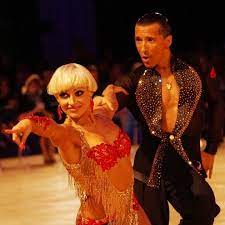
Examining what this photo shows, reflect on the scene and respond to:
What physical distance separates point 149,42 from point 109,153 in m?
0.93

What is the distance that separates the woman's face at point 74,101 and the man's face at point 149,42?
2.57ft

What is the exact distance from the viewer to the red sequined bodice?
3.27 meters

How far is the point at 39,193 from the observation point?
8.13 m

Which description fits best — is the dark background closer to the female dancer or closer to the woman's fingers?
the female dancer

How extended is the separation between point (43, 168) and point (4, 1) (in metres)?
6.63

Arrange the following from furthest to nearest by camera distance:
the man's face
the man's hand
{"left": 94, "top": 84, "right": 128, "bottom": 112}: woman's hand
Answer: the man's hand
the man's face
{"left": 94, "top": 84, "right": 128, "bottom": 112}: woman's hand

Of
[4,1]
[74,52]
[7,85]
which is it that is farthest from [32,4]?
[7,85]

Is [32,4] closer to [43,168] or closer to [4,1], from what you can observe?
[4,1]

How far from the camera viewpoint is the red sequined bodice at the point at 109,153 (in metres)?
3.27

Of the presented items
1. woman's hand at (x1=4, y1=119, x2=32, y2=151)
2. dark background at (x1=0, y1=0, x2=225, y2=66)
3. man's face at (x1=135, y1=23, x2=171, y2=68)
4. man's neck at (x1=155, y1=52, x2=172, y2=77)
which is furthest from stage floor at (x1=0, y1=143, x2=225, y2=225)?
dark background at (x1=0, y1=0, x2=225, y2=66)

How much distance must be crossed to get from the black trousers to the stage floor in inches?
86.2

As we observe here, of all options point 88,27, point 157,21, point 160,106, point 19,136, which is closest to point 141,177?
point 160,106

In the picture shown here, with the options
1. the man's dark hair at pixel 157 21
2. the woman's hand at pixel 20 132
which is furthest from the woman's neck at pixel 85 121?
the man's dark hair at pixel 157 21

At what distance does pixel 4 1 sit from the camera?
15648 millimetres
